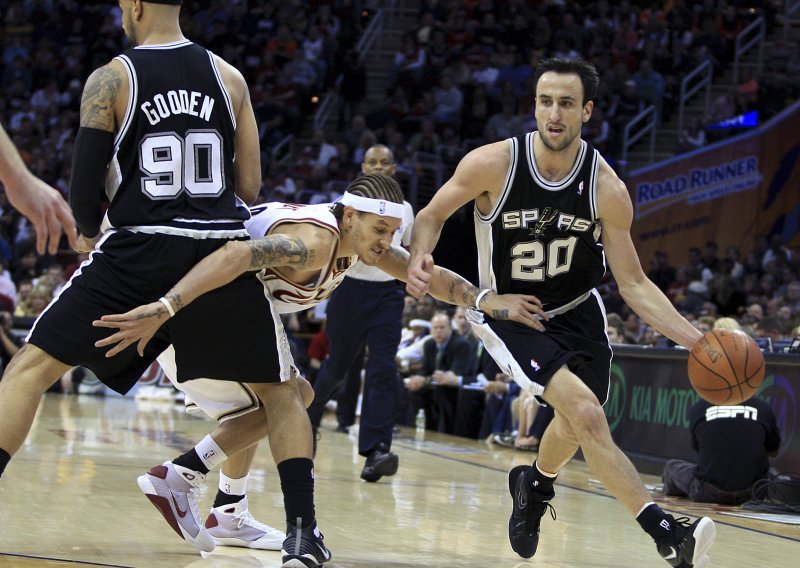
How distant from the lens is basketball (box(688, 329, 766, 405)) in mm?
4852

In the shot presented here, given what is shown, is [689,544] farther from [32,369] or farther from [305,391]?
[32,369]

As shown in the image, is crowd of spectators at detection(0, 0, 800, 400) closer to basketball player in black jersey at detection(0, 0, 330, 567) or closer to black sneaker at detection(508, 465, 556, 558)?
black sneaker at detection(508, 465, 556, 558)

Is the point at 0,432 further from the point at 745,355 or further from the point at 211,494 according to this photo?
the point at 745,355

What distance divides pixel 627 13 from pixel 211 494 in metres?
16.1

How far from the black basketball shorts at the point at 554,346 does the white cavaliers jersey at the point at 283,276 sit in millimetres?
837

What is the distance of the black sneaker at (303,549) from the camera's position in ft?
13.2

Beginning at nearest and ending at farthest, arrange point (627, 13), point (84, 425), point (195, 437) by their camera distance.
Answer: point (195, 437) → point (84, 425) → point (627, 13)

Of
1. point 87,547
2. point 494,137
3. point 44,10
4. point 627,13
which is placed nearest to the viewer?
point 87,547

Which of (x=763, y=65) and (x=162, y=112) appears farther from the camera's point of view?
(x=763, y=65)

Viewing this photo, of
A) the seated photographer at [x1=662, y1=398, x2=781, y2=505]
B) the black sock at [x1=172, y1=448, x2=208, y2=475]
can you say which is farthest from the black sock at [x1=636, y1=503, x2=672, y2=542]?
the seated photographer at [x1=662, y1=398, x2=781, y2=505]

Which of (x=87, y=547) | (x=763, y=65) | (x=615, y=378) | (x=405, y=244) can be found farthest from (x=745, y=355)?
(x=763, y=65)

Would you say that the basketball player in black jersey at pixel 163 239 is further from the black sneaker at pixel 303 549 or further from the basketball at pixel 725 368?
the basketball at pixel 725 368

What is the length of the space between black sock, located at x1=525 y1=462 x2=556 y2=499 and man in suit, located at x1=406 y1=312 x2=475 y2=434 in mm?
7081

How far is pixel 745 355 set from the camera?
192 inches
